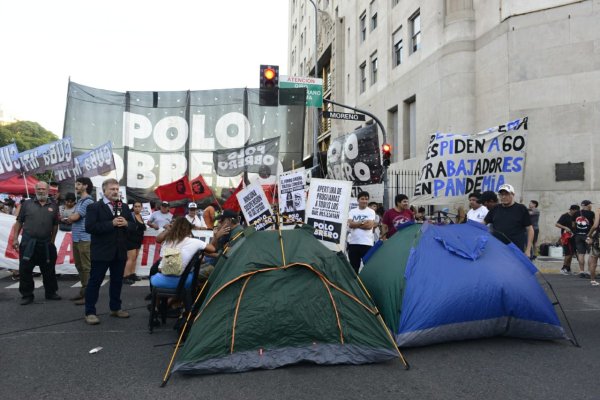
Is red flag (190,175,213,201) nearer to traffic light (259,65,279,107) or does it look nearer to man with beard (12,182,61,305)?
traffic light (259,65,279,107)

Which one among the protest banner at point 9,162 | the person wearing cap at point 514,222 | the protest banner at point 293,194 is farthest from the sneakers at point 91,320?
the protest banner at point 9,162

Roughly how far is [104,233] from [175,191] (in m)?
5.60

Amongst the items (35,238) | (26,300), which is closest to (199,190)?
(35,238)

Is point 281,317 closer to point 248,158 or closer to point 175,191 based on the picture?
point 175,191

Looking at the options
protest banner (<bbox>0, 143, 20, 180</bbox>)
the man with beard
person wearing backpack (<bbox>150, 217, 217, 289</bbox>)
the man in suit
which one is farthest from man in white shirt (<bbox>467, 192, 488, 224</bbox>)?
protest banner (<bbox>0, 143, 20, 180</bbox>)

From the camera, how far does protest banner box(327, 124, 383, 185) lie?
13188mm

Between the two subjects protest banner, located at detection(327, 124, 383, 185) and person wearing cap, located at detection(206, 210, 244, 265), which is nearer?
person wearing cap, located at detection(206, 210, 244, 265)

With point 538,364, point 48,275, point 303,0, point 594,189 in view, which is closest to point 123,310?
A: point 48,275

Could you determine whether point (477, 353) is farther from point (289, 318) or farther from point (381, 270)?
point (289, 318)

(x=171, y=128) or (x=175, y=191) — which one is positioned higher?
(x=171, y=128)

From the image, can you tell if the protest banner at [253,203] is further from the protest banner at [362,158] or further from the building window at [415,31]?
the building window at [415,31]

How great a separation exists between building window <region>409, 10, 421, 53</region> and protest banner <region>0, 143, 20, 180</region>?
15.6 m

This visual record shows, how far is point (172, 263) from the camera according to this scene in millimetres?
5570

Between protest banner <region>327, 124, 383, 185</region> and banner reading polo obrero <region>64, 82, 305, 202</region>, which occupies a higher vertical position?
banner reading polo obrero <region>64, 82, 305, 202</region>
